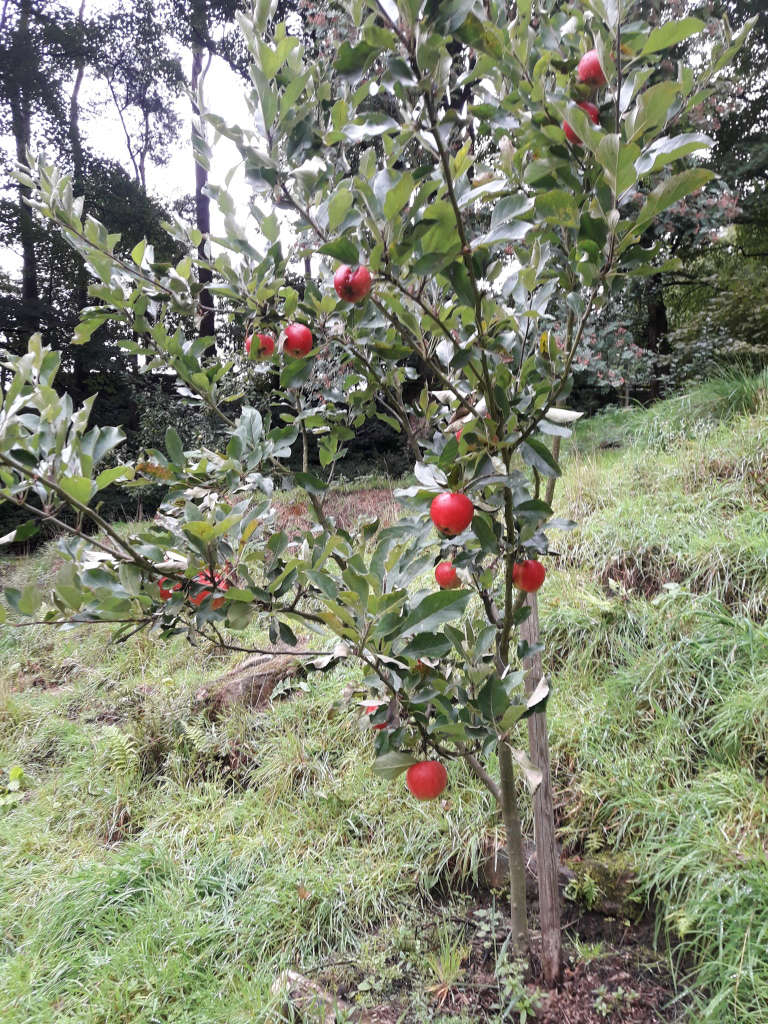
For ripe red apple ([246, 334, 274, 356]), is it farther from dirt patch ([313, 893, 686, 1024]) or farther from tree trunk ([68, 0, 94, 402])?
tree trunk ([68, 0, 94, 402])

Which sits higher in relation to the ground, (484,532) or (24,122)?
(24,122)

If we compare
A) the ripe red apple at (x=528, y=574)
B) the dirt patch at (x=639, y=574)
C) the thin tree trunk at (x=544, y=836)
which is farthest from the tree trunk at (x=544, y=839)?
the dirt patch at (x=639, y=574)

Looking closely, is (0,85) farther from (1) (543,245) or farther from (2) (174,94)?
(1) (543,245)

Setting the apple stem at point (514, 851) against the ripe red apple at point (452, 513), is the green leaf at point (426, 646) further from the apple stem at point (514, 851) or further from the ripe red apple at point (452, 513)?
the apple stem at point (514, 851)

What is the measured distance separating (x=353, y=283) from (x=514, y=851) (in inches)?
45.3

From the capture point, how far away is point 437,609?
81 cm

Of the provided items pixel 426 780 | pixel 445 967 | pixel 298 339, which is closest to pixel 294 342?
pixel 298 339

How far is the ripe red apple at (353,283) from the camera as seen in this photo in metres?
0.76

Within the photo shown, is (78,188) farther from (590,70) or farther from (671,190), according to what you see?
(671,190)

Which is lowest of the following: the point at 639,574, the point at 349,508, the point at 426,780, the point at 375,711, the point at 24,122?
the point at 349,508

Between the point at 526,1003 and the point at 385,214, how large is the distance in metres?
1.51

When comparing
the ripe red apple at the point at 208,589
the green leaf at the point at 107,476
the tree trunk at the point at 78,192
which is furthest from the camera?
the tree trunk at the point at 78,192

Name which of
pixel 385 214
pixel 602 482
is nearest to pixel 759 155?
pixel 602 482

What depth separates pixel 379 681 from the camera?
1.01m
